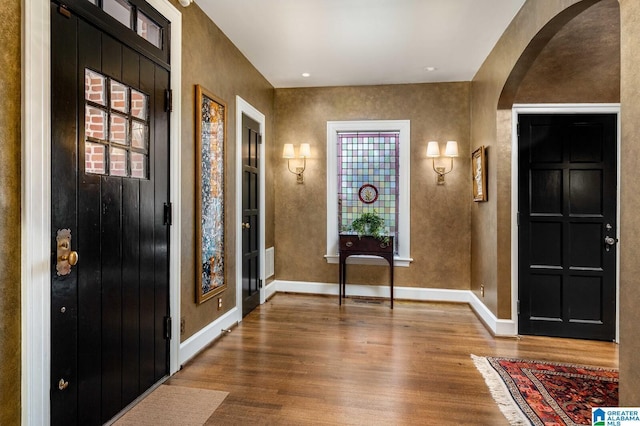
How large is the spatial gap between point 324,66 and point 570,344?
149 inches

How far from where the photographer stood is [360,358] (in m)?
2.91

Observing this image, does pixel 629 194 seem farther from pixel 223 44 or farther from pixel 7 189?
pixel 223 44

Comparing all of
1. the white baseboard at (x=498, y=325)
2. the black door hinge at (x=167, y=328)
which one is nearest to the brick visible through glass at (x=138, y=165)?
the black door hinge at (x=167, y=328)

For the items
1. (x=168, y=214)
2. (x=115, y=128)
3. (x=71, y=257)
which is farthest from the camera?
(x=168, y=214)

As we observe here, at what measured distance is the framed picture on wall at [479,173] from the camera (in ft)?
12.4

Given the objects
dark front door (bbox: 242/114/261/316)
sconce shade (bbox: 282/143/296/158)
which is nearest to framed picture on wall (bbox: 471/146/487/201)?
sconce shade (bbox: 282/143/296/158)

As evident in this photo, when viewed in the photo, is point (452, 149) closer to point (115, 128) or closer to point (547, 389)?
point (547, 389)

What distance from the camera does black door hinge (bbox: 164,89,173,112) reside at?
250cm

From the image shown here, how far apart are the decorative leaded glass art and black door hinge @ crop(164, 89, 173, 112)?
2766 millimetres

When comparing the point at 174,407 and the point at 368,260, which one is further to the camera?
the point at 368,260

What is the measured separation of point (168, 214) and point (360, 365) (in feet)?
6.07

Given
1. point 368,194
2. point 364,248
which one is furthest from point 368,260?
point 368,194

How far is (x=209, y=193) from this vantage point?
313 cm

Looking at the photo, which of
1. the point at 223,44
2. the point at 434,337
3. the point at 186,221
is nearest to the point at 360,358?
the point at 434,337
